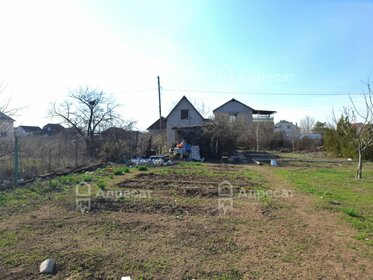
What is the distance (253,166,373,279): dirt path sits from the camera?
11.8ft

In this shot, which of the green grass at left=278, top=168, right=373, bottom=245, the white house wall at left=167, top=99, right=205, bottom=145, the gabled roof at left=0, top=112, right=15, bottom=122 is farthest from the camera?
the white house wall at left=167, top=99, right=205, bottom=145

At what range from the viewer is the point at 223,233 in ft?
16.0

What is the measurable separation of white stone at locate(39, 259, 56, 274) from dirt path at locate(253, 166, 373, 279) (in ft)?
11.4

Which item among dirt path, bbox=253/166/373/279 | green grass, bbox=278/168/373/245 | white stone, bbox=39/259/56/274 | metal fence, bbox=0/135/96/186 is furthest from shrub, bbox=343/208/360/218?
metal fence, bbox=0/135/96/186

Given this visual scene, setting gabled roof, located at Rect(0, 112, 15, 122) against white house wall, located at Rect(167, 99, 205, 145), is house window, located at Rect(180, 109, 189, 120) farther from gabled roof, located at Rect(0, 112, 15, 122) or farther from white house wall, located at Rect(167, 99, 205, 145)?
gabled roof, located at Rect(0, 112, 15, 122)

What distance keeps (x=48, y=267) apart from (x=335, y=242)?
426 centimetres

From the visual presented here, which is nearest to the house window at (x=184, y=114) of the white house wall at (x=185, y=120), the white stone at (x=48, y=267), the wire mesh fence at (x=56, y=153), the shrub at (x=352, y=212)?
the white house wall at (x=185, y=120)

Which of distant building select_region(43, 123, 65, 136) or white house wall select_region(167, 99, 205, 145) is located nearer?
distant building select_region(43, 123, 65, 136)

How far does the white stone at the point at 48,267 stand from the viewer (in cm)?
346

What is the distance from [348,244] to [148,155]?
59.4 ft

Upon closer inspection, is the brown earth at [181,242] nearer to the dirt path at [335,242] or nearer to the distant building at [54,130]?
the dirt path at [335,242]

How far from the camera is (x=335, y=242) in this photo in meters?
4.54

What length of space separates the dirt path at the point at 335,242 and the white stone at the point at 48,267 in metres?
3.48

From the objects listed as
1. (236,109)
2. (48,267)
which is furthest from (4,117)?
(236,109)
